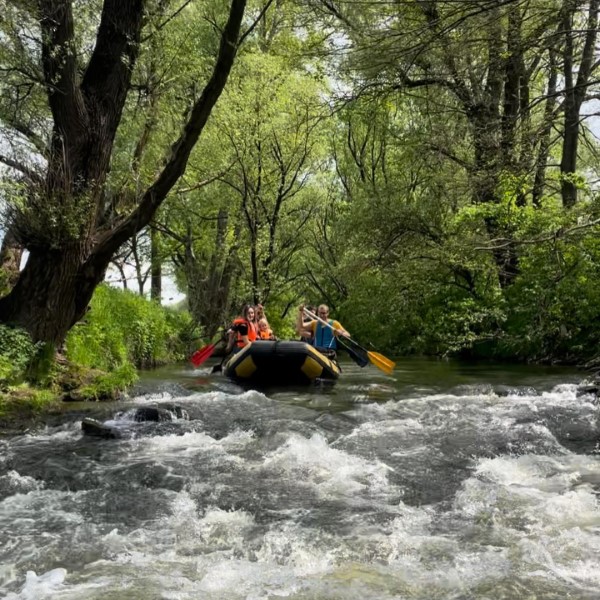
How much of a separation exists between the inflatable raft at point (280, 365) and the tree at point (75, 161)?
121 inches

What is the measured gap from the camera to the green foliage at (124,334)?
35.9ft

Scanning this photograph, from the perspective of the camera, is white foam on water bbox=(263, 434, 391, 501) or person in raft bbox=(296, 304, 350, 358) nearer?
white foam on water bbox=(263, 434, 391, 501)

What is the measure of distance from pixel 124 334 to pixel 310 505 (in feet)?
33.6

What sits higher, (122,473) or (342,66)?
(342,66)

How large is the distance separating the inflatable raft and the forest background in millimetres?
1995

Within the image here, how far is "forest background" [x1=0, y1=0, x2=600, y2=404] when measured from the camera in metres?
7.74

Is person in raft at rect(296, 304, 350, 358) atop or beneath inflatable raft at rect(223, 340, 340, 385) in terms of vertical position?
atop

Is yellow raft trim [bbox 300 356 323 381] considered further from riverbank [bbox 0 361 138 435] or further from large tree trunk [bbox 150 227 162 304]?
large tree trunk [bbox 150 227 162 304]

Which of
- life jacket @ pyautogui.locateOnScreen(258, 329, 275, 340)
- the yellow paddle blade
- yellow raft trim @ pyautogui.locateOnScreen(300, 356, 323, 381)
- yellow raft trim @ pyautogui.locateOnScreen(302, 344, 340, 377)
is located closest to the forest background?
the yellow paddle blade

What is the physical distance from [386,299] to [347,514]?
12.0 m

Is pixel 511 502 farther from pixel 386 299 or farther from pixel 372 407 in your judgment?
pixel 386 299

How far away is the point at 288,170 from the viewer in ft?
59.9

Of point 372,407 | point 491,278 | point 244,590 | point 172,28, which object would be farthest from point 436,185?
point 244,590

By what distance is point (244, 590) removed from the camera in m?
3.31
